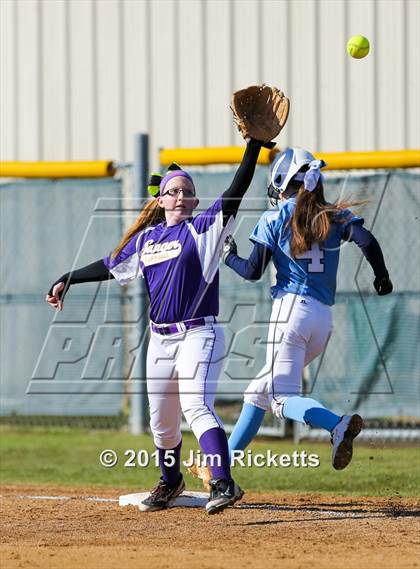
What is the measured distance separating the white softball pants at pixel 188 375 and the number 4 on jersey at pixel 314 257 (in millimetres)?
682

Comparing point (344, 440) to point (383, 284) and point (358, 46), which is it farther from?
point (358, 46)

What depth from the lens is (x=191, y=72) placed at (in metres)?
13.3

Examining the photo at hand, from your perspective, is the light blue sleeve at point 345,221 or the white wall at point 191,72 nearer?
the light blue sleeve at point 345,221

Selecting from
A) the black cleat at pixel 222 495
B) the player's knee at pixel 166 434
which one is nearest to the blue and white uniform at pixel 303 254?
the player's knee at pixel 166 434

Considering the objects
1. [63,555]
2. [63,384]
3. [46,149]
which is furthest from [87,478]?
[46,149]

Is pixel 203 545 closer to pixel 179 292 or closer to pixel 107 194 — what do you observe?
pixel 179 292

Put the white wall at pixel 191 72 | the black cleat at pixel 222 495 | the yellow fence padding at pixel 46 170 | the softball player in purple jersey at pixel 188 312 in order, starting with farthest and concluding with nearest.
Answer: the white wall at pixel 191 72 → the yellow fence padding at pixel 46 170 → the softball player in purple jersey at pixel 188 312 → the black cleat at pixel 222 495

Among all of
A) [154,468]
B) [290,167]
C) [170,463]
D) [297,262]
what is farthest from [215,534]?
[154,468]

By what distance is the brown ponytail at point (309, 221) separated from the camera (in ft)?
21.6

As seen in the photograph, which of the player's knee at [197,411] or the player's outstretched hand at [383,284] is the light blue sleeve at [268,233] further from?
the player's knee at [197,411]

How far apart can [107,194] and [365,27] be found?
3865mm

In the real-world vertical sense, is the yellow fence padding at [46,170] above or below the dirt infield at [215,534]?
above

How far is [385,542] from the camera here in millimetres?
5594

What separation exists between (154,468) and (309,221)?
3.41 meters
